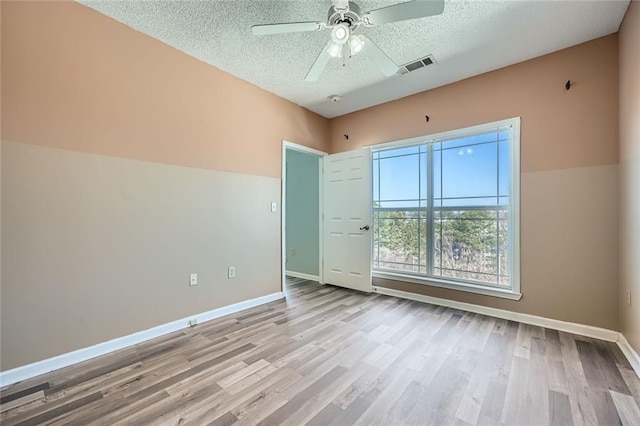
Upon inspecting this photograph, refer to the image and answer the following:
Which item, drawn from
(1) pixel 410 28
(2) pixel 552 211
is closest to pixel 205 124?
(1) pixel 410 28

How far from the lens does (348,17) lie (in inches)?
75.9

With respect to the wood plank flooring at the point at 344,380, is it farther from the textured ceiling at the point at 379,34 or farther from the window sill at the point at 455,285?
the textured ceiling at the point at 379,34

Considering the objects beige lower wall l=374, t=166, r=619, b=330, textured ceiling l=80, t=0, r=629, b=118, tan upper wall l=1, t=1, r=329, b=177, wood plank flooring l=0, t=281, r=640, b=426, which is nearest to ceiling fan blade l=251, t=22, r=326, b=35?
textured ceiling l=80, t=0, r=629, b=118

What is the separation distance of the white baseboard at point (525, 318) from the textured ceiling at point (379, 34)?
8.79 feet

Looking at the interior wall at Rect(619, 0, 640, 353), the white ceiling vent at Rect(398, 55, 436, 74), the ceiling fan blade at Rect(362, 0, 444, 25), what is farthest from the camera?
the white ceiling vent at Rect(398, 55, 436, 74)

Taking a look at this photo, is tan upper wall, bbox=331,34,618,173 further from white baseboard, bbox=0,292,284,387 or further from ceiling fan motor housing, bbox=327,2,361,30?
white baseboard, bbox=0,292,284,387

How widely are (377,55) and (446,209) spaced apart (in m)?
2.12

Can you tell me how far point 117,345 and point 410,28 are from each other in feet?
12.1

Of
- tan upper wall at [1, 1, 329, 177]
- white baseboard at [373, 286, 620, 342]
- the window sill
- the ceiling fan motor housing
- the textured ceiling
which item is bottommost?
white baseboard at [373, 286, 620, 342]

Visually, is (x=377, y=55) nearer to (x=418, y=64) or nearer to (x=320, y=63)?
(x=320, y=63)

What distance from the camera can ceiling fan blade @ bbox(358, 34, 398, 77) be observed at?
2033 millimetres

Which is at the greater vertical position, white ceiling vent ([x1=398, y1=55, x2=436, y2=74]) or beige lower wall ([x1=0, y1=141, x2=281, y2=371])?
white ceiling vent ([x1=398, y1=55, x2=436, y2=74])

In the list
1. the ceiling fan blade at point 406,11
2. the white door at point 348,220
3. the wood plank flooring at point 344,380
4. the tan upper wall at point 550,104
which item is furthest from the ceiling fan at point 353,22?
the wood plank flooring at point 344,380

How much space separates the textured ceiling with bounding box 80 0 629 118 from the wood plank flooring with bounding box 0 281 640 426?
275 cm
